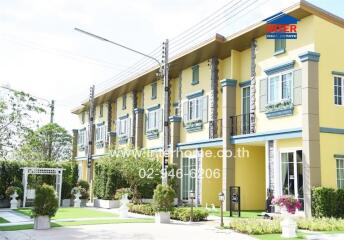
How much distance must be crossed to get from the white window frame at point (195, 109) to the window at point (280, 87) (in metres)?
5.92

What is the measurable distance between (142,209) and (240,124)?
6.41 meters

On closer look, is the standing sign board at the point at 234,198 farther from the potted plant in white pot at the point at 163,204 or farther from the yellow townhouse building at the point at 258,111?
the potted plant in white pot at the point at 163,204

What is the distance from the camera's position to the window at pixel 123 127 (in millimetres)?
34625

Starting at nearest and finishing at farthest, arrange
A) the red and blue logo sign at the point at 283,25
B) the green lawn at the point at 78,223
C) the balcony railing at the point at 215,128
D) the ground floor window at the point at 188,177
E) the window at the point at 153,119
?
the green lawn at the point at 78,223 → the red and blue logo sign at the point at 283,25 → the balcony railing at the point at 215,128 → the ground floor window at the point at 188,177 → the window at the point at 153,119

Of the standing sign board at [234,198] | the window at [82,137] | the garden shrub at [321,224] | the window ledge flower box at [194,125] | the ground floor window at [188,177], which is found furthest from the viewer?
the window at [82,137]

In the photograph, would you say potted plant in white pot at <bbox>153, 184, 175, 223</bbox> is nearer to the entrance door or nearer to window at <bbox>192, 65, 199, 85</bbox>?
the entrance door

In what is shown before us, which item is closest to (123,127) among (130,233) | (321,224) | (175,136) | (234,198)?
(175,136)

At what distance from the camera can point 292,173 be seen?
59.8 ft

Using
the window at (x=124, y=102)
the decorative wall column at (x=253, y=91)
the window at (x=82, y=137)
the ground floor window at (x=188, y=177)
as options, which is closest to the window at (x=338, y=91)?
the decorative wall column at (x=253, y=91)

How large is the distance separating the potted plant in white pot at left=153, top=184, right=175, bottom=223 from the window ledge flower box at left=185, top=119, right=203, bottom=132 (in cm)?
862

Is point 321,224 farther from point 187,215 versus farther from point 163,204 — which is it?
point 163,204

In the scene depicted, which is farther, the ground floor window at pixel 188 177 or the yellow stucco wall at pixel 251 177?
the ground floor window at pixel 188 177

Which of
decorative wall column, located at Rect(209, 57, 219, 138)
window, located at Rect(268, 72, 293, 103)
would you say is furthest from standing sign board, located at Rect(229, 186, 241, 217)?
decorative wall column, located at Rect(209, 57, 219, 138)

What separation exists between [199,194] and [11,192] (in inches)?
414
